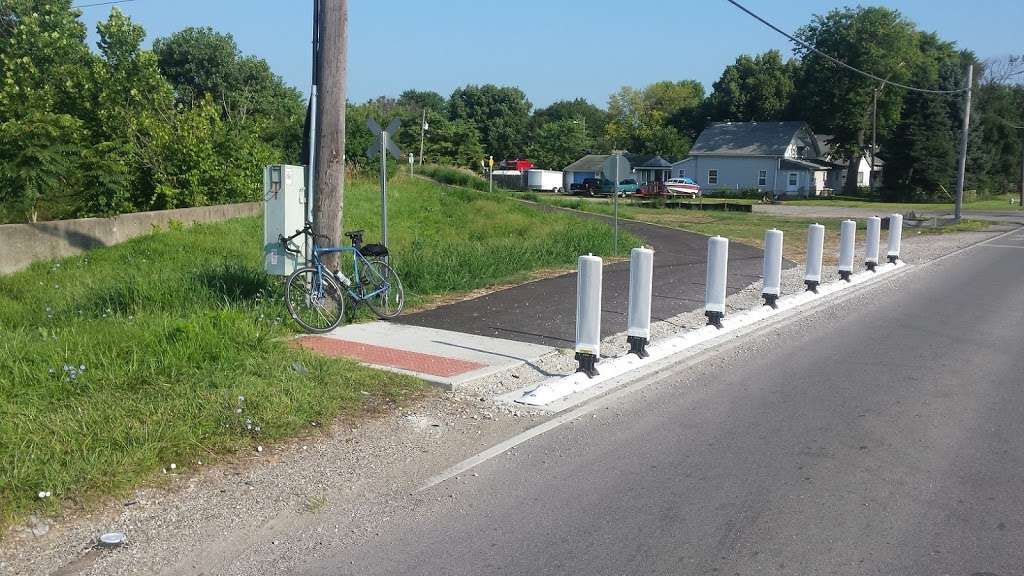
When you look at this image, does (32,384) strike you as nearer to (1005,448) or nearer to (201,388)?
(201,388)

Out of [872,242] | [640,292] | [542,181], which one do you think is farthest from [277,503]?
[542,181]

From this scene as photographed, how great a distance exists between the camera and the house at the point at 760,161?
242 ft

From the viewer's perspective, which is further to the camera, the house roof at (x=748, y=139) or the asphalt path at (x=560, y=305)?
the house roof at (x=748, y=139)

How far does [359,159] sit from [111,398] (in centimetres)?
3214

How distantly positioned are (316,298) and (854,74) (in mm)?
69873

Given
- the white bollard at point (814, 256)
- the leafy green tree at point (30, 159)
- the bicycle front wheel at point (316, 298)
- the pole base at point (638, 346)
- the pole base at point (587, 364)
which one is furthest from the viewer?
the leafy green tree at point (30, 159)

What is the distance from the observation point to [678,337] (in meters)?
9.89

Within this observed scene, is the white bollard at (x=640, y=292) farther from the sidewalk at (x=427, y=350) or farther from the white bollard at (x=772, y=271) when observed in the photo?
the white bollard at (x=772, y=271)

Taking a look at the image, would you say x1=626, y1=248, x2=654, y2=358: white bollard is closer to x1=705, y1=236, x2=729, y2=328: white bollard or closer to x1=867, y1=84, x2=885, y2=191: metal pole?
x1=705, y1=236, x2=729, y2=328: white bollard

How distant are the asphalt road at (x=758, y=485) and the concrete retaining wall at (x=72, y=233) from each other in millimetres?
12532

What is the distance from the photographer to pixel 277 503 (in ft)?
17.3

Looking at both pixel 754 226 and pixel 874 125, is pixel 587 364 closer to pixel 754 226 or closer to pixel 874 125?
pixel 754 226

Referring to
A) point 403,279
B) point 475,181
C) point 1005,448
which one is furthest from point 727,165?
point 1005,448

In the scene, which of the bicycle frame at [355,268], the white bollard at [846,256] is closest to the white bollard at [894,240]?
the white bollard at [846,256]
